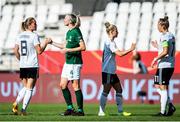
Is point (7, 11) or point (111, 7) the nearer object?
point (111, 7)

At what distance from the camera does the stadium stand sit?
31.7 meters

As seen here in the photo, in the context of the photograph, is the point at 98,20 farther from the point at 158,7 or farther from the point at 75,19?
the point at 75,19

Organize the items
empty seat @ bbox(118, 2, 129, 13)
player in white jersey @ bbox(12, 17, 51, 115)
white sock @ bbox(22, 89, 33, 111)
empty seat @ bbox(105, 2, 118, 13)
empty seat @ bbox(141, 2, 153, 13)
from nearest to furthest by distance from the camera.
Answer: white sock @ bbox(22, 89, 33, 111) < player in white jersey @ bbox(12, 17, 51, 115) < empty seat @ bbox(141, 2, 153, 13) < empty seat @ bbox(118, 2, 129, 13) < empty seat @ bbox(105, 2, 118, 13)

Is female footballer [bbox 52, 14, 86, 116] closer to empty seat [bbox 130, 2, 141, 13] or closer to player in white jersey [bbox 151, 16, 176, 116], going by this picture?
player in white jersey [bbox 151, 16, 176, 116]

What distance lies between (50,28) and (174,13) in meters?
5.30

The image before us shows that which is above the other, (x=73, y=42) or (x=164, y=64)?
(x=73, y=42)

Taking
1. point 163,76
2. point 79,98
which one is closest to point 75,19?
point 79,98

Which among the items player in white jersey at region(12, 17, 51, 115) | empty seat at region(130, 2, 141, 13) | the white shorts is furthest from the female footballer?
empty seat at region(130, 2, 141, 13)

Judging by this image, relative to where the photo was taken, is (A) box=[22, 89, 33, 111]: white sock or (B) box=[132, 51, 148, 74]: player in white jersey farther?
(B) box=[132, 51, 148, 74]: player in white jersey

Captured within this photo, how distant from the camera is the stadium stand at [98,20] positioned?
3170 cm

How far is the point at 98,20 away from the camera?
3272 centimetres

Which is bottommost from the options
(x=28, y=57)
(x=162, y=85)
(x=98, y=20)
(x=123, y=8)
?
(x=162, y=85)

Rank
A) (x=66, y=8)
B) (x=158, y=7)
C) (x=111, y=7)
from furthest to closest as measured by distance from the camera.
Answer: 1. (x=111, y=7)
2. (x=66, y=8)
3. (x=158, y=7)

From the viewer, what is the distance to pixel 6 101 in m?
24.4
